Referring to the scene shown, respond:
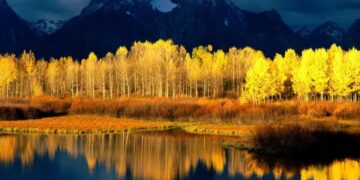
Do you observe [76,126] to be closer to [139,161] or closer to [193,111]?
[193,111]

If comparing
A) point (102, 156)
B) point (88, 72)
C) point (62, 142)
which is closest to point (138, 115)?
point (62, 142)

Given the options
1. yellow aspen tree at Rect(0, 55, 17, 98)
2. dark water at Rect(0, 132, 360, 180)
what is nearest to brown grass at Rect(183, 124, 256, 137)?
dark water at Rect(0, 132, 360, 180)

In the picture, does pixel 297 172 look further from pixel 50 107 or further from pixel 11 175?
pixel 50 107

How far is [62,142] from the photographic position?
46250mm

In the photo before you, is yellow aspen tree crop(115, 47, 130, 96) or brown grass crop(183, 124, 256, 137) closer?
brown grass crop(183, 124, 256, 137)

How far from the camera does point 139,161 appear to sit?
122ft

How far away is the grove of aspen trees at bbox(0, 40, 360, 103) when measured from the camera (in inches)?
3654

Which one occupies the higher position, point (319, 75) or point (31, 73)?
point (31, 73)

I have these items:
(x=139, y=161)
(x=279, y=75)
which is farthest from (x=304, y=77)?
(x=139, y=161)

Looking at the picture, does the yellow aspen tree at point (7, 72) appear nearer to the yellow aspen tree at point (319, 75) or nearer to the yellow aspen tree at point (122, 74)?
the yellow aspen tree at point (122, 74)

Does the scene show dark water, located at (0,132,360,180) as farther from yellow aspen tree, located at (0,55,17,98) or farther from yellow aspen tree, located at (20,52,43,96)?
yellow aspen tree, located at (20,52,43,96)

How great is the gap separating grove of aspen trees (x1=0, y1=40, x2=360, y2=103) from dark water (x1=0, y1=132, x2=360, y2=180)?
160ft

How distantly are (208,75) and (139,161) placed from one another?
8383 centimetres

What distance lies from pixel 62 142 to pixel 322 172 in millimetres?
24313
